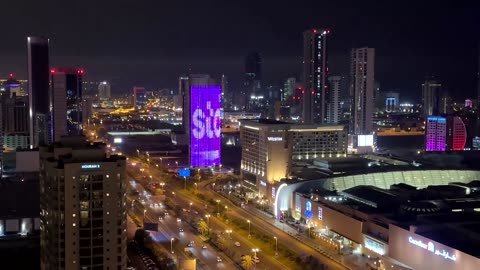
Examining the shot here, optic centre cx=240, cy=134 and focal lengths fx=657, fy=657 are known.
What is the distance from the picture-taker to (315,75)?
38844 millimetres

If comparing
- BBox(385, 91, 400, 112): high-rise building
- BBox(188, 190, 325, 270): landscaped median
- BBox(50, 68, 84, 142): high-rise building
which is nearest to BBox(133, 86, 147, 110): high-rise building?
BBox(385, 91, 400, 112): high-rise building

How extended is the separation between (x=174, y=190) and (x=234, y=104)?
148 ft

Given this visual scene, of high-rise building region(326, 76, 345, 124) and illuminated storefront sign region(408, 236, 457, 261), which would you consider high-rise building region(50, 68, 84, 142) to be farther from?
illuminated storefront sign region(408, 236, 457, 261)

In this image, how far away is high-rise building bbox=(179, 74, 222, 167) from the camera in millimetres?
30344

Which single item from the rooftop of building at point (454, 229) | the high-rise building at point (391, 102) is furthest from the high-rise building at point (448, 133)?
the high-rise building at point (391, 102)

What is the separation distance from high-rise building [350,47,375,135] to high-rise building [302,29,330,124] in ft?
6.10

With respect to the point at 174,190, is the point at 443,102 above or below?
above

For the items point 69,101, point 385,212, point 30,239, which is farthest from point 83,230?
point 69,101

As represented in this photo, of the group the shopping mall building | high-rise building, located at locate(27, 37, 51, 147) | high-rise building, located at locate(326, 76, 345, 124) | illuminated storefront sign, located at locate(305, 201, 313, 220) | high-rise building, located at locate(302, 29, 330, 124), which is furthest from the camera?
high-rise building, located at locate(326, 76, 345, 124)

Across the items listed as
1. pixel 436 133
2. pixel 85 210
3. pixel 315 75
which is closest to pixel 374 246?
pixel 85 210

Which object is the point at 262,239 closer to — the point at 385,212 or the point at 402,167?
the point at 385,212

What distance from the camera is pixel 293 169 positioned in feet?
77.4

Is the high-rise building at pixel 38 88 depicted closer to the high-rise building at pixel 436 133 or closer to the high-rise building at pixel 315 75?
the high-rise building at pixel 315 75

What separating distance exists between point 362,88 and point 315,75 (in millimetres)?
3184
